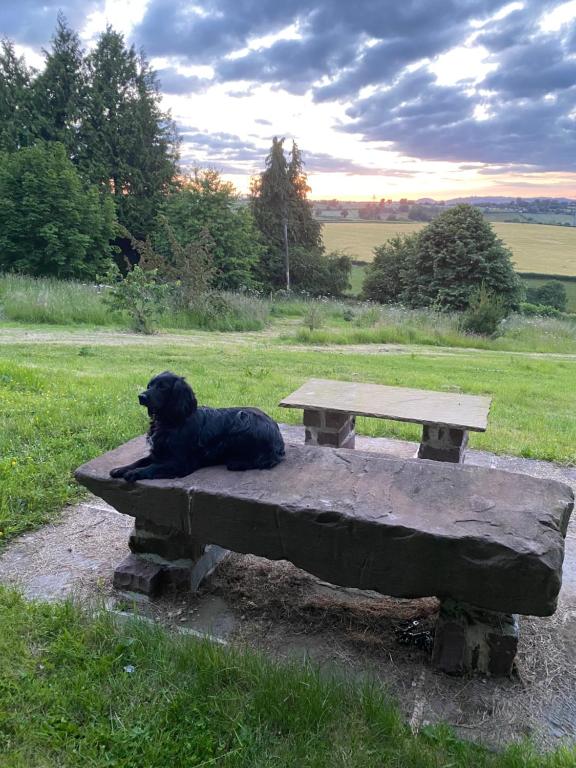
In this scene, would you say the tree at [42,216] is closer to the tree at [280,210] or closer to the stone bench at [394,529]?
the tree at [280,210]

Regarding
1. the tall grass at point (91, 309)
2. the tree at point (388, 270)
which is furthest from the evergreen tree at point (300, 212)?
Result: the tall grass at point (91, 309)

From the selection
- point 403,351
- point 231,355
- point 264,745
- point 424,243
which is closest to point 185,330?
point 231,355

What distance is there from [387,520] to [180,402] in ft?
3.93

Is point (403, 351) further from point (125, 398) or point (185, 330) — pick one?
point (125, 398)

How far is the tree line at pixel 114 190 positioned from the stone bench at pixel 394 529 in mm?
20606

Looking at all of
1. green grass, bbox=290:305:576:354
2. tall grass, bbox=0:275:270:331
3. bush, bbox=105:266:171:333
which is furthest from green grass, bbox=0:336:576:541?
tall grass, bbox=0:275:270:331

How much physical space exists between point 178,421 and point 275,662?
129 cm

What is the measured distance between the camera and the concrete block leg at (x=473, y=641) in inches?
105

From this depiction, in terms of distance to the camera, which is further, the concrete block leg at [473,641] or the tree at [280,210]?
the tree at [280,210]

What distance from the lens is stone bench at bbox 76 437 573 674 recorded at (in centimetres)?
247

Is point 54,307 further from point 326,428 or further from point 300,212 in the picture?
point 300,212

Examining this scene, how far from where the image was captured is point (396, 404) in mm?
4863

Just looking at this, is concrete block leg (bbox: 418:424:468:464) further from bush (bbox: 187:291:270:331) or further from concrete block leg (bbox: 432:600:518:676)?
bush (bbox: 187:291:270:331)

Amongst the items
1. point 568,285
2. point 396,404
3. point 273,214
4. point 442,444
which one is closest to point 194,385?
point 396,404
